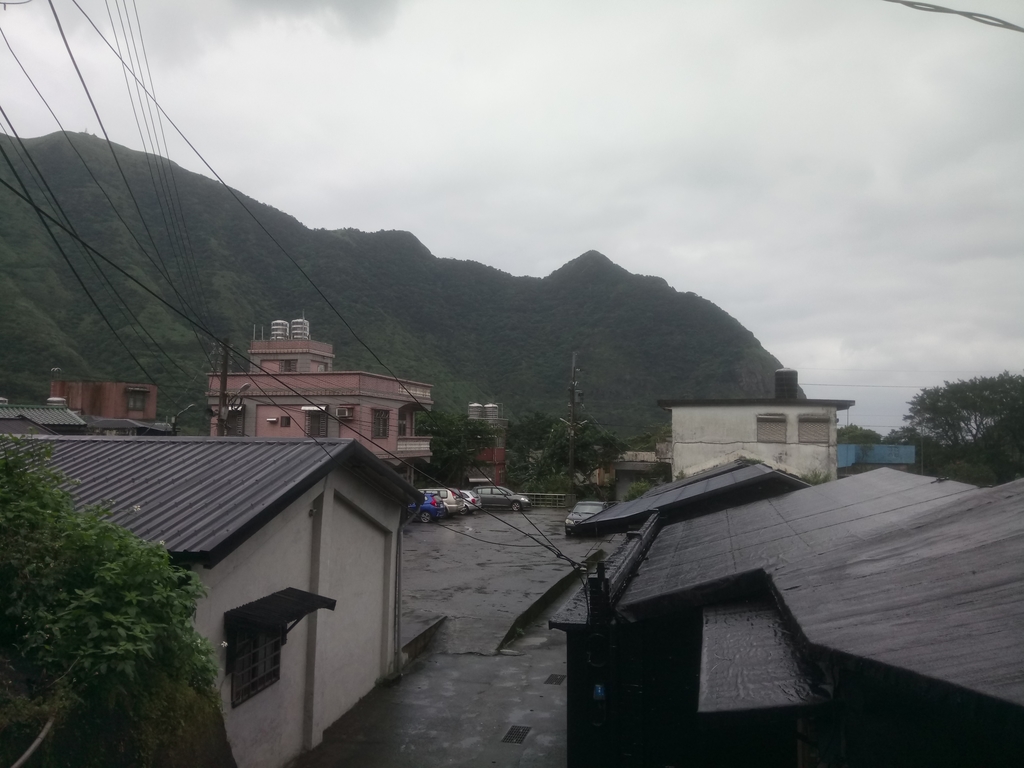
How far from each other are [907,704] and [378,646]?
9681 mm

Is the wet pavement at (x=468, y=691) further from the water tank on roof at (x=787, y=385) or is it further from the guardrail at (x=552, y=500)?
the guardrail at (x=552, y=500)

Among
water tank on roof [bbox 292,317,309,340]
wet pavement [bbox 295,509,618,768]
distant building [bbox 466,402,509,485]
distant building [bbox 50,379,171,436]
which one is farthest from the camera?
distant building [bbox 466,402,509,485]

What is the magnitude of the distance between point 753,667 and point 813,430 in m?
30.4

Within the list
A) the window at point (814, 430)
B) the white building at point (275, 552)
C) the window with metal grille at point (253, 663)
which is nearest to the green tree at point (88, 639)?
the white building at point (275, 552)

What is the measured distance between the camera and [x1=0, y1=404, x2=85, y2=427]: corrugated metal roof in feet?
75.2

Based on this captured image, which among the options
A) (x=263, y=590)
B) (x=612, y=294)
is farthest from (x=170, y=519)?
(x=612, y=294)

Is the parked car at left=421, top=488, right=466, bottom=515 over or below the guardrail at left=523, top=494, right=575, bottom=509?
over

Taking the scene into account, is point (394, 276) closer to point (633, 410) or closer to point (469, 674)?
point (633, 410)

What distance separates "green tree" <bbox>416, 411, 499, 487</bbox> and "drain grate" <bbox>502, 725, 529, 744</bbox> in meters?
35.8

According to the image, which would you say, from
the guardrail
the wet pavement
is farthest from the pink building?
the wet pavement

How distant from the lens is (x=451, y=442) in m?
46.4

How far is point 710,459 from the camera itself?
3231 cm

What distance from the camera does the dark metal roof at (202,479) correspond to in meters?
7.06

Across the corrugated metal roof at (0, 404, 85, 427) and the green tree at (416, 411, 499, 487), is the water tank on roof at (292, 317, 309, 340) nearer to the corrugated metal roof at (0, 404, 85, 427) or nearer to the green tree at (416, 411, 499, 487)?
the green tree at (416, 411, 499, 487)
